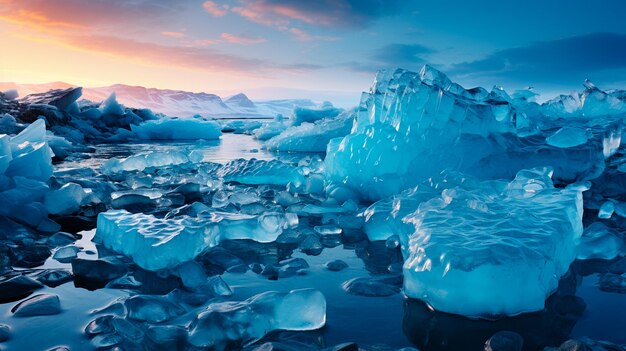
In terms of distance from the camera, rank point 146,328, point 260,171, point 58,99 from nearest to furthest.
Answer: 1. point 146,328
2. point 260,171
3. point 58,99

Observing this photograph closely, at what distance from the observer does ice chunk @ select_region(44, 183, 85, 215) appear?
2.96m

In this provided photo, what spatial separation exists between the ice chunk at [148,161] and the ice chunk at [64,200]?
2282mm

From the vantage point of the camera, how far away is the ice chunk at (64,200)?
2.96 metres

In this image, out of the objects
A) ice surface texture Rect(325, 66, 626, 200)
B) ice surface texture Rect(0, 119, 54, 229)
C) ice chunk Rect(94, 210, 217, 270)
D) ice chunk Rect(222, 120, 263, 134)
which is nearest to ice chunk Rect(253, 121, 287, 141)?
ice chunk Rect(222, 120, 263, 134)

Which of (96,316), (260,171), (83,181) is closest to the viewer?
(96,316)

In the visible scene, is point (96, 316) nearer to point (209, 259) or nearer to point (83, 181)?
point (209, 259)

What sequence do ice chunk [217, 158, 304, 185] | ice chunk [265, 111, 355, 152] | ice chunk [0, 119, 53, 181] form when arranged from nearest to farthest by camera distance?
1. ice chunk [0, 119, 53, 181]
2. ice chunk [217, 158, 304, 185]
3. ice chunk [265, 111, 355, 152]

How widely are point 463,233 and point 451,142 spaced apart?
2009mm

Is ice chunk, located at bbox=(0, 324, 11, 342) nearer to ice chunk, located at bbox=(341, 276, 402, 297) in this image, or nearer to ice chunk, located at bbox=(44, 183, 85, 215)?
ice chunk, located at bbox=(341, 276, 402, 297)

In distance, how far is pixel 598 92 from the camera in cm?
816

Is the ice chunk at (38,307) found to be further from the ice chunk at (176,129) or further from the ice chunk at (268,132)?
the ice chunk at (268,132)

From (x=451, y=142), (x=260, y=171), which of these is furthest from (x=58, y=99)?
(x=451, y=142)

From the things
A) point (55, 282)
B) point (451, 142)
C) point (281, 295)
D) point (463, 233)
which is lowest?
point (55, 282)

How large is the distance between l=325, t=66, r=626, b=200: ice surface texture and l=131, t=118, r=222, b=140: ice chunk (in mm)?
10031
